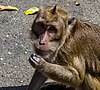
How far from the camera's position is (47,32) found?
639 cm

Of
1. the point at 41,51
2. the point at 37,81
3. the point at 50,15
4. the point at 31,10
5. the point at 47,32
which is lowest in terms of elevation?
the point at 31,10

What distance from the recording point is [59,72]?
6.66m

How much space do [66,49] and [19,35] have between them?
90.2 inches

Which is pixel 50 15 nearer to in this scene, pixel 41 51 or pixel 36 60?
pixel 41 51

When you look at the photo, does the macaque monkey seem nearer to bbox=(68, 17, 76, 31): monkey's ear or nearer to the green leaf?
bbox=(68, 17, 76, 31): monkey's ear

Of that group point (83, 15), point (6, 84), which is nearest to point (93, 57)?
point (6, 84)

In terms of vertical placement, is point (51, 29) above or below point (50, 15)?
below

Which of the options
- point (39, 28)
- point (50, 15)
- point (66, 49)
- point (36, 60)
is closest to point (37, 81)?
point (66, 49)

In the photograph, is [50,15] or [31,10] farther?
[31,10]

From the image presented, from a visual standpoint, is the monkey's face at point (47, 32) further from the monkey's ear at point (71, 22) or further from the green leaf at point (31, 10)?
the green leaf at point (31, 10)

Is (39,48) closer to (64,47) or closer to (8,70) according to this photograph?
(64,47)

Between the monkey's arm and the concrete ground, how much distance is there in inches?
31.1

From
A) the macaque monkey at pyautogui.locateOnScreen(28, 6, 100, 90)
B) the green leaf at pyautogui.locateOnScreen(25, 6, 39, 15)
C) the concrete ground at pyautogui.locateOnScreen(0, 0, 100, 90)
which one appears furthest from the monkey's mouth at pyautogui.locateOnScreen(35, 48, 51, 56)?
the green leaf at pyautogui.locateOnScreen(25, 6, 39, 15)

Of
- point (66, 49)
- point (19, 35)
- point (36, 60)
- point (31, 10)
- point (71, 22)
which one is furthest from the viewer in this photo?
point (31, 10)
